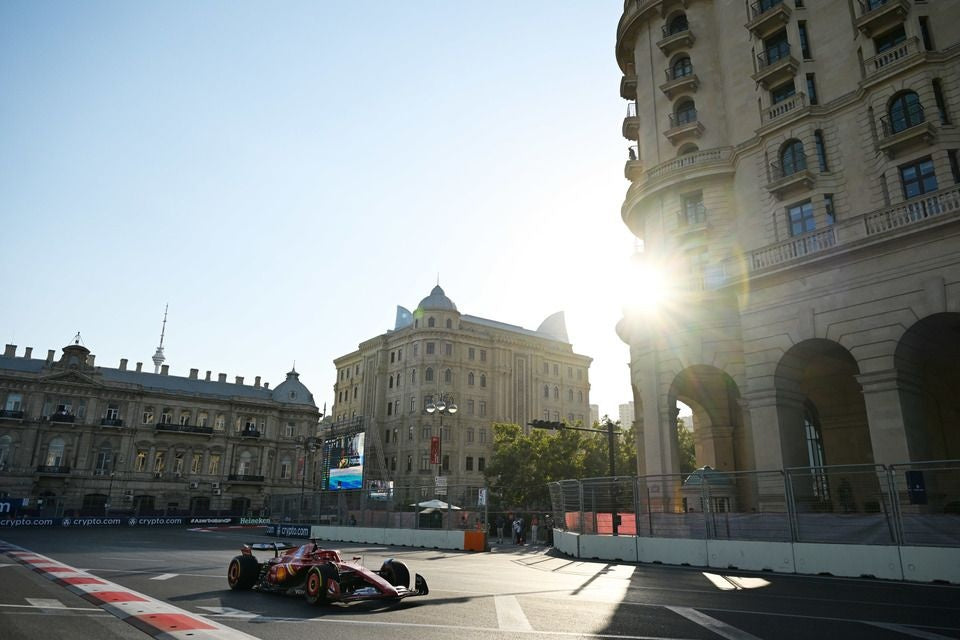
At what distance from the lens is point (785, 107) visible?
26.5 meters

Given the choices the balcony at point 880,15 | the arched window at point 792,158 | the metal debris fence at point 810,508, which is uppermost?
the balcony at point 880,15

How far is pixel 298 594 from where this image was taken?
10.8 metres

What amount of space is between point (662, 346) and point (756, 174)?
8.68 m

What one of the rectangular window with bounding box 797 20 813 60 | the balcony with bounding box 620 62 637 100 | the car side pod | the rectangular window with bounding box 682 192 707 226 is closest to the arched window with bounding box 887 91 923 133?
the rectangular window with bounding box 797 20 813 60

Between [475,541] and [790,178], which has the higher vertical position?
[790,178]

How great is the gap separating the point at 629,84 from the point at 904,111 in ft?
52.8

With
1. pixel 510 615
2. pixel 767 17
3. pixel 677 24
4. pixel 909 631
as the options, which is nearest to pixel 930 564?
pixel 909 631

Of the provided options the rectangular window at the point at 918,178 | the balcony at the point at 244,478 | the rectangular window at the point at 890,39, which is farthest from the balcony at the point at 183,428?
the rectangular window at the point at 890,39

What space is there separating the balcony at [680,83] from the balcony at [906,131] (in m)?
9.57

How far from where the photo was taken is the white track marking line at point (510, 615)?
27.1 feet

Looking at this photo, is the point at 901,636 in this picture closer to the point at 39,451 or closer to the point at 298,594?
the point at 298,594

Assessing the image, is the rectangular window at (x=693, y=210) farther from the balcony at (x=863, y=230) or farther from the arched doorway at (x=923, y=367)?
the arched doorway at (x=923, y=367)

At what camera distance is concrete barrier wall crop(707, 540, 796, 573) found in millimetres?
16203

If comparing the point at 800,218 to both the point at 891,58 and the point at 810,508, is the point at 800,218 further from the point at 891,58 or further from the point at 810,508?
the point at 810,508
